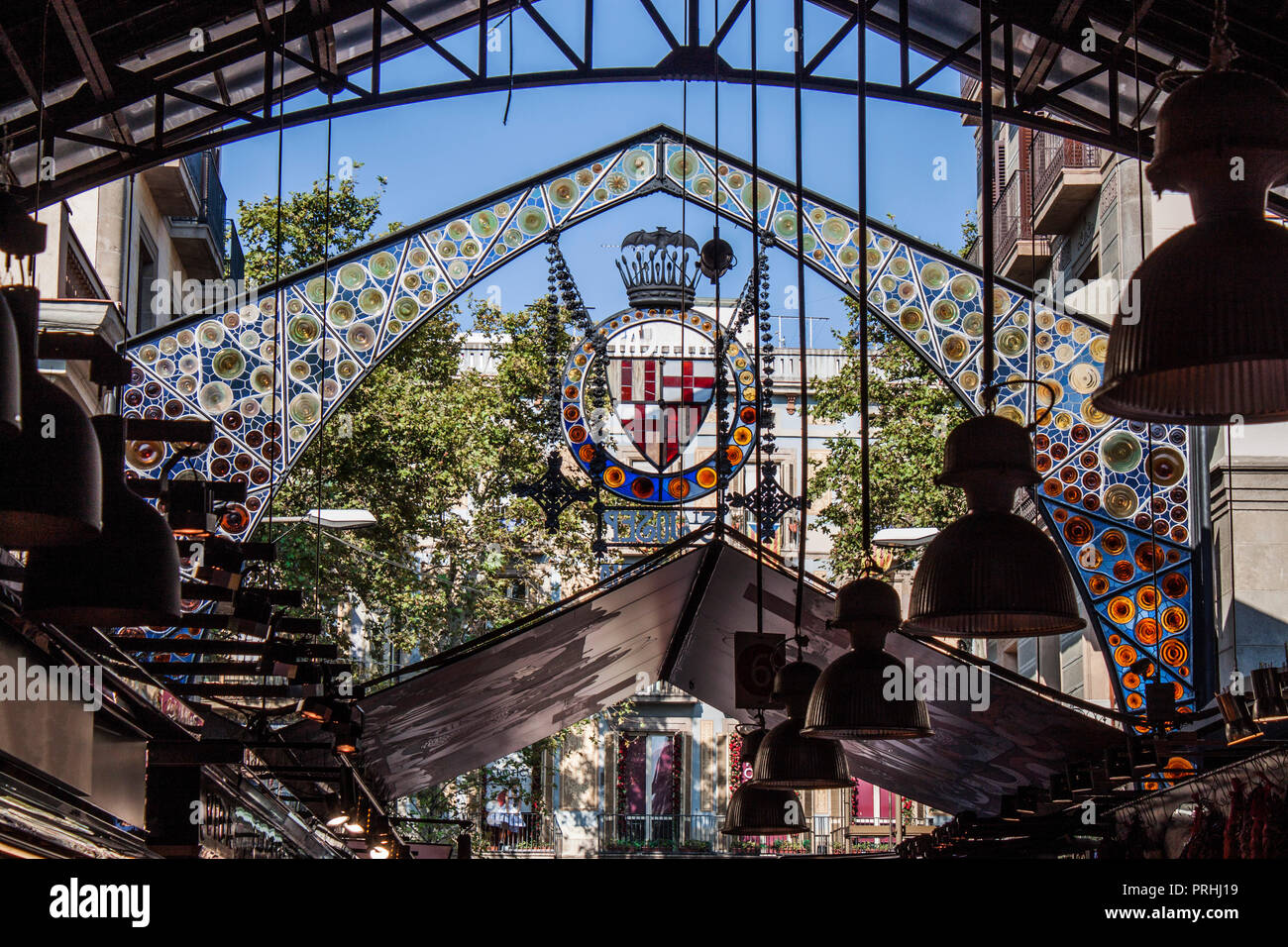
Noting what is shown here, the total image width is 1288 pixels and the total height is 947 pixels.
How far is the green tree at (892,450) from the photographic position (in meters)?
24.2

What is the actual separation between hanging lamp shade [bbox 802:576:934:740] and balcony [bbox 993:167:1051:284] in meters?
19.4

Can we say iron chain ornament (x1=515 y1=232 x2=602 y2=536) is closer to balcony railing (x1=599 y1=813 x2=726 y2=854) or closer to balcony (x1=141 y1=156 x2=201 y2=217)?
balcony (x1=141 y1=156 x2=201 y2=217)

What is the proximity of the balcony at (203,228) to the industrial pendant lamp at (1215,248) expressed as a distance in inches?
698

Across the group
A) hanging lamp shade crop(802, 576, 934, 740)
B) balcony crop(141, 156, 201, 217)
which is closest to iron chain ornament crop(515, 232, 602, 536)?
balcony crop(141, 156, 201, 217)

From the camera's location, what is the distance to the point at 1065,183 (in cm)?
2206

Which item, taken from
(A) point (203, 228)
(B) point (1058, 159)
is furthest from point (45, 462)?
(B) point (1058, 159)

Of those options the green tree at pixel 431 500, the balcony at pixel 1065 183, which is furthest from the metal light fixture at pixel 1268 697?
the green tree at pixel 431 500

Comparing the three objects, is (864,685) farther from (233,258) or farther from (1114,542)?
(233,258)

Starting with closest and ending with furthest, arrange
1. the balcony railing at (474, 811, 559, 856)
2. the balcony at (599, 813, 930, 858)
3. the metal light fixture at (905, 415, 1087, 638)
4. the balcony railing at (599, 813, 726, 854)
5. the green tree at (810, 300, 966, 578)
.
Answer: the metal light fixture at (905, 415, 1087, 638) < the green tree at (810, 300, 966, 578) < the balcony railing at (474, 811, 559, 856) < the balcony at (599, 813, 930, 858) < the balcony railing at (599, 813, 726, 854)

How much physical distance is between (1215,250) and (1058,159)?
65.3 ft

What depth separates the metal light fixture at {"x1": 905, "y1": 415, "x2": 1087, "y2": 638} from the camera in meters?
4.39

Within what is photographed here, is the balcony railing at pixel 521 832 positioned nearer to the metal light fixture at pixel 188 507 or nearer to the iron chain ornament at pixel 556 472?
the iron chain ornament at pixel 556 472

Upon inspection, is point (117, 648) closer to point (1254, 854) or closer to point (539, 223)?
point (1254, 854)
